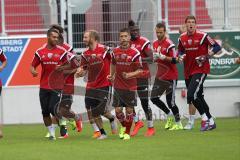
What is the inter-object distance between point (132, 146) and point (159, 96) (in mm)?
5006

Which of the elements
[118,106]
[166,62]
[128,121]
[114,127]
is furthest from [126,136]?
[166,62]

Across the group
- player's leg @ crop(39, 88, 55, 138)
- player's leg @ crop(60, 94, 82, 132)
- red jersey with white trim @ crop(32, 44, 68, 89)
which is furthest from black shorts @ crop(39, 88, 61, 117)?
player's leg @ crop(60, 94, 82, 132)

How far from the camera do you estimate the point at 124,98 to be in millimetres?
16266

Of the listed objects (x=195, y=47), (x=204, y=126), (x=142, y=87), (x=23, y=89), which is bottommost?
(x=204, y=126)

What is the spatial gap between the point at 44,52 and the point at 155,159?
511 centimetres

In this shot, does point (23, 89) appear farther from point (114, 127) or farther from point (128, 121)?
point (128, 121)

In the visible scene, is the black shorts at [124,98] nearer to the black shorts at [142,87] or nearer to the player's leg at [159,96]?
the black shorts at [142,87]

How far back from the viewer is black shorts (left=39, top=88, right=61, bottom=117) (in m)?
16.2

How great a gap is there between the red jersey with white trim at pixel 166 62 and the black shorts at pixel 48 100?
2.97 metres

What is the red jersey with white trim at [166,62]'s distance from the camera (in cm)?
1819

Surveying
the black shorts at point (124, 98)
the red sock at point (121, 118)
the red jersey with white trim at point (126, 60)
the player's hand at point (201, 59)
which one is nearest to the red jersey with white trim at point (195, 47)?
the player's hand at point (201, 59)

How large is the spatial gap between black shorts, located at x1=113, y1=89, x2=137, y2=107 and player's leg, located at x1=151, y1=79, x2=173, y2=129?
2227mm

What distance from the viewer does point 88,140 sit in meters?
15.8

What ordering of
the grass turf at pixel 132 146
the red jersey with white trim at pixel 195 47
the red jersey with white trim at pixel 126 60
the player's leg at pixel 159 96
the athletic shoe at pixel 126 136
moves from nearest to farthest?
the grass turf at pixel 132 146 → the athletic shoe at pixel 126 136 → the red jersey with white trim at pixel 126 60 → the red jersey with white trim at pixel 195 47 → the player's leg at pixel 159 96
